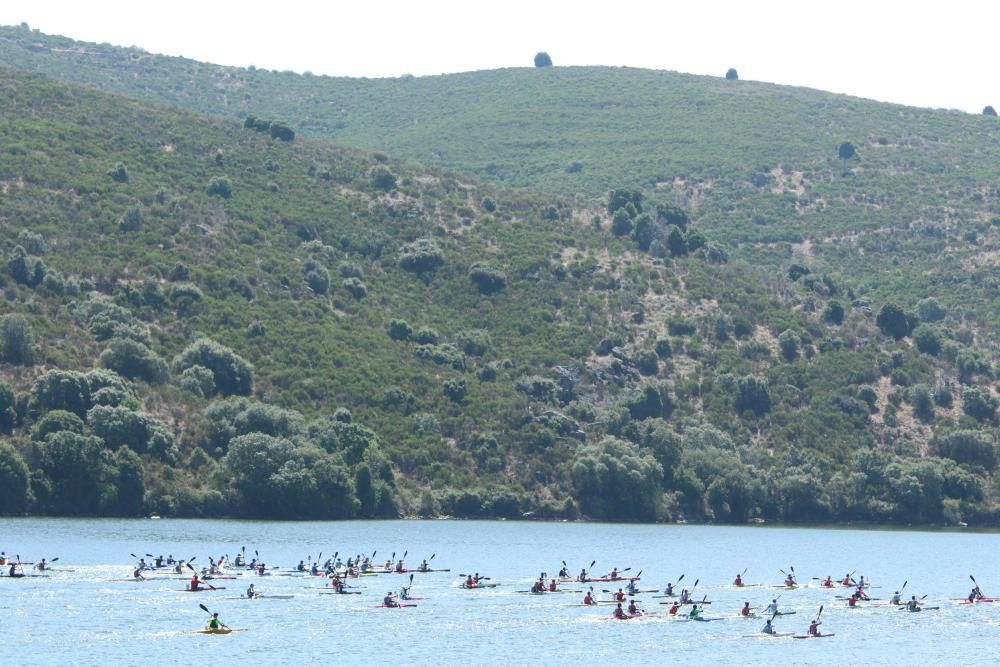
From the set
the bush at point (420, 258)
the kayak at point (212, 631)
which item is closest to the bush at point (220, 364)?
the bush at point (420, 258)

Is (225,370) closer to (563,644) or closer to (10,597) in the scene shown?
(10,597)

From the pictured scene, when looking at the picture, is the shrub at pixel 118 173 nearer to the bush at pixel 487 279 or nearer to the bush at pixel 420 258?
the bush at pixel 420 258

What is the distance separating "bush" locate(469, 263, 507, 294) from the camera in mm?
175250

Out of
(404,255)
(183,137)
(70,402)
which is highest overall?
(183,137)

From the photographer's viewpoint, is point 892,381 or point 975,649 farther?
point 892,381

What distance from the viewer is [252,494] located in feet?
408

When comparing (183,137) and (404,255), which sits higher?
(183,137)

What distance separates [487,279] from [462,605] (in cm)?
9102

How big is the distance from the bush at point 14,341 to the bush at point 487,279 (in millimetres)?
59544

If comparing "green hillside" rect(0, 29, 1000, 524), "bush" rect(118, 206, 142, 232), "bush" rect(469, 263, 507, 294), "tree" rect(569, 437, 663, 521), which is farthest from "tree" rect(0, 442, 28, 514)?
"bush" rect(469, 263, 507, 294)

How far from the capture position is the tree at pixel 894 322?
178750mm

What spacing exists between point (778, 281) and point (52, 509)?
10079 cm

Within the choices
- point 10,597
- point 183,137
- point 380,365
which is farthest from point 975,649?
point 183,137

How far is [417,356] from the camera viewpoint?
157750mm
